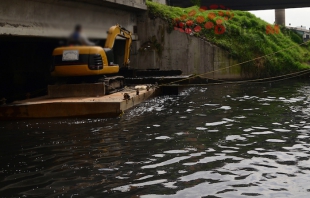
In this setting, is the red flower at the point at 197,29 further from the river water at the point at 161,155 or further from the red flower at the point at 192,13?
the river water at the point at 161,155

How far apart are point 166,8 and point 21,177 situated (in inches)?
920

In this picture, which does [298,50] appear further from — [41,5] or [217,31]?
[41,5]

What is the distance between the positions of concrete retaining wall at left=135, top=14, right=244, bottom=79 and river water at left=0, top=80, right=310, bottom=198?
1373 cm

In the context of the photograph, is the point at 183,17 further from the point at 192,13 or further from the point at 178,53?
the point at 178,53

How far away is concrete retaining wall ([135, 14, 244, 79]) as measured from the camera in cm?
2706

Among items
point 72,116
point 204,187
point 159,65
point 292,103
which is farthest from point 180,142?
point 159,65

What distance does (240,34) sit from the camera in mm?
28719

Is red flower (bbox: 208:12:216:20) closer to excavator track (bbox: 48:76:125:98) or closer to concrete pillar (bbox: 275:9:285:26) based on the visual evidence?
excavator track (bbox: 48:76:125:98)

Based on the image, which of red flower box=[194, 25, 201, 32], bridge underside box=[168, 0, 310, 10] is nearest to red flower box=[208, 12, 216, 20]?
red flower box=[194, 25, 201, 32]

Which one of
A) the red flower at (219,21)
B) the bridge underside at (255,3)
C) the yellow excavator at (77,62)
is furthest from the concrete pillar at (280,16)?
the yellow excavator at (77,62)

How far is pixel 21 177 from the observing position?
669 centimetres

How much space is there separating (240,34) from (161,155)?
22.3 meters

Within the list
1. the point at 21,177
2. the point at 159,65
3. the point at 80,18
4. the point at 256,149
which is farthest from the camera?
the point at 159,65

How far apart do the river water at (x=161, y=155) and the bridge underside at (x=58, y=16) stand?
13.3ft
